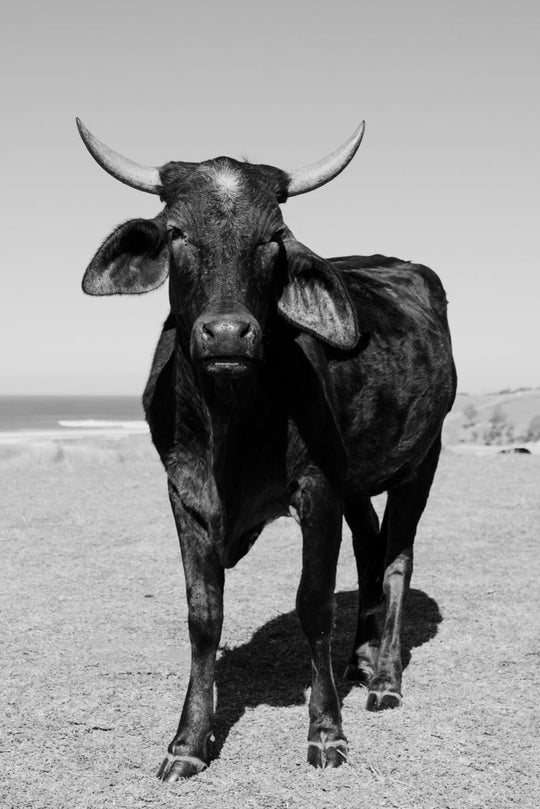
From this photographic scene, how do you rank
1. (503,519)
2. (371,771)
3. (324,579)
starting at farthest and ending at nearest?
(503,519)
(324,579)
(371,771)

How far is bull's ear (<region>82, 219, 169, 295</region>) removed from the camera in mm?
4035

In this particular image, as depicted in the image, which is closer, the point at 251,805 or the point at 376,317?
the point at 251,805

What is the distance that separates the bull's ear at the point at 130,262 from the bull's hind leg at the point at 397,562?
2.31 metres

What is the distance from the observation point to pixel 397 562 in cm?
562

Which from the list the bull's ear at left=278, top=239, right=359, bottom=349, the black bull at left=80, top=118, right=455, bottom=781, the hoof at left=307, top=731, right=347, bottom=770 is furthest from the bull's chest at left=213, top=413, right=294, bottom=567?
the hoof at left=307, top=731, right=347, bottom=770

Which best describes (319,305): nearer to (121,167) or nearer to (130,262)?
(130,262)

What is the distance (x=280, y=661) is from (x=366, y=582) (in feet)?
2.30

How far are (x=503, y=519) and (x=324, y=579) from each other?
5890mm

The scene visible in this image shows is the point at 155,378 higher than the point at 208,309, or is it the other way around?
the point at 208,309

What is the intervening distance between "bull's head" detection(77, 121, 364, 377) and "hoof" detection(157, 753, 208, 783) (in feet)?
5.69

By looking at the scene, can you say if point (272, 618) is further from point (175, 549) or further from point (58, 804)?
point (58, 804)

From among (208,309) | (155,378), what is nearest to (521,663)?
(155,378)

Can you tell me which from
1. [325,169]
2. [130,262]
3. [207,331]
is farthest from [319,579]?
[325,169]

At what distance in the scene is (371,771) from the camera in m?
4.13
